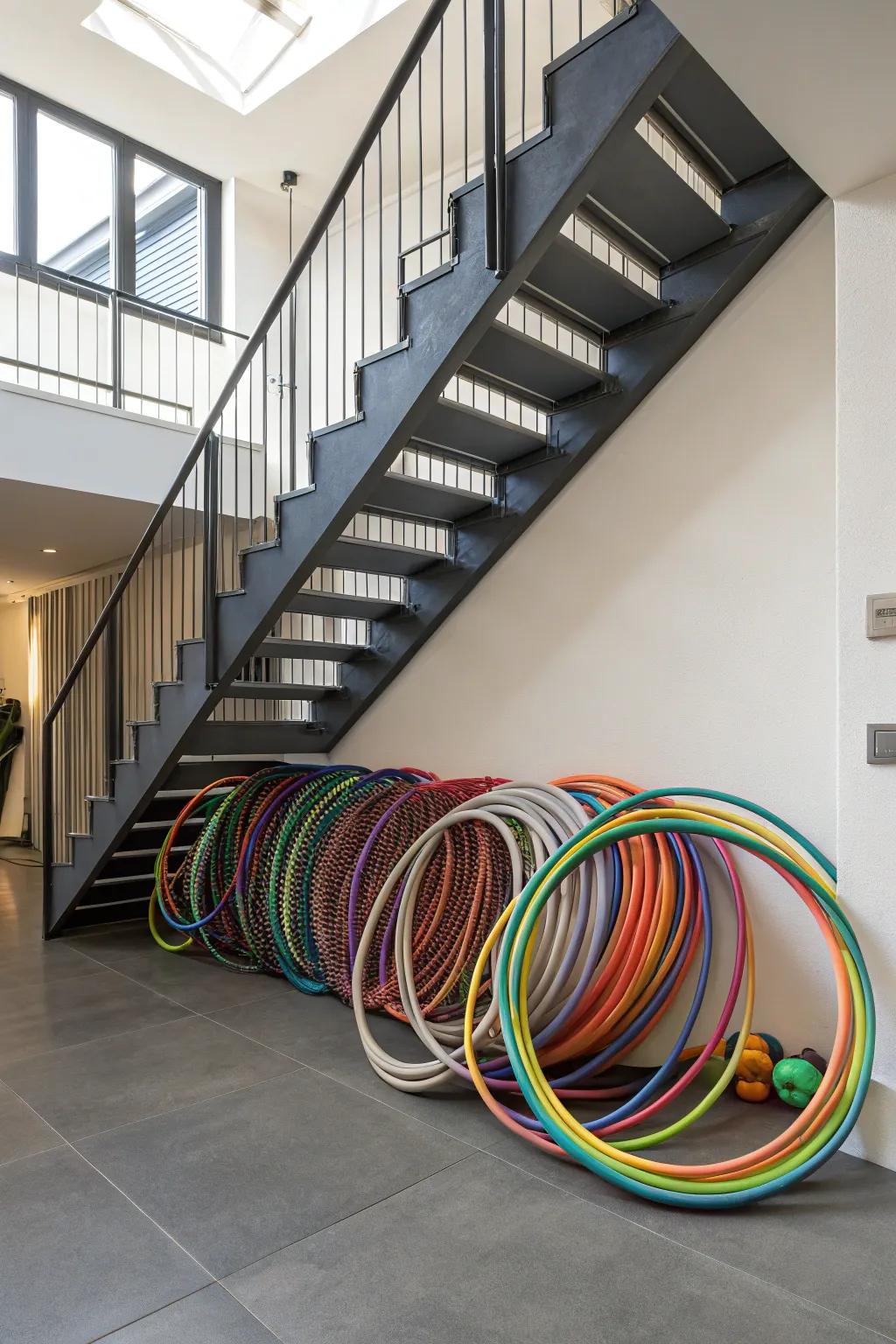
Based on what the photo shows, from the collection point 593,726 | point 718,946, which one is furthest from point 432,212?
point 718,946

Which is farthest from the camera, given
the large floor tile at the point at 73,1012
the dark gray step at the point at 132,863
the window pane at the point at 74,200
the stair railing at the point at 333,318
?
the window pane at the point at 74,200

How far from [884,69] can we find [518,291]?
1.23 m

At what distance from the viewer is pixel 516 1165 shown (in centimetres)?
239

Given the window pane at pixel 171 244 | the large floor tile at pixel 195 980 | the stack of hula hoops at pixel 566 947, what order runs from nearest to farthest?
the stack of hula hoops at pixel 566 947, the large floor tile at pixel 195 980, the window pane at pixel 171 244

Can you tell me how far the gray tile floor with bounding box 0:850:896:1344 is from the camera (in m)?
1.78

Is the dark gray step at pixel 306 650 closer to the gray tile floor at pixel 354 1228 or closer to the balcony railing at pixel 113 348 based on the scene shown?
the gray tile floor at pixel 354 1228

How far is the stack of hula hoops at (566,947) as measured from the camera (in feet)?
7.54

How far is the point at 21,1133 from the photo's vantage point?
2.60 m

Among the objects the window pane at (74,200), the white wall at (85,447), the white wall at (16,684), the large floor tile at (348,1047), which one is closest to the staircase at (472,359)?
the white wall at (85,447)

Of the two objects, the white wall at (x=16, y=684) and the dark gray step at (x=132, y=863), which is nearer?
the dark gray step at (x=132, y=863)

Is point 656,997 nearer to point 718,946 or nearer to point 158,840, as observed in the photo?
point 718,946

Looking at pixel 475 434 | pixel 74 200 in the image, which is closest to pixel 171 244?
pixel 74 200

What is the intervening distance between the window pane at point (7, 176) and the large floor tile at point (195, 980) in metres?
4.99

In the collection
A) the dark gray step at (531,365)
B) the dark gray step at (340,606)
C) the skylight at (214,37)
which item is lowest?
the dark gray step at (340,606)
